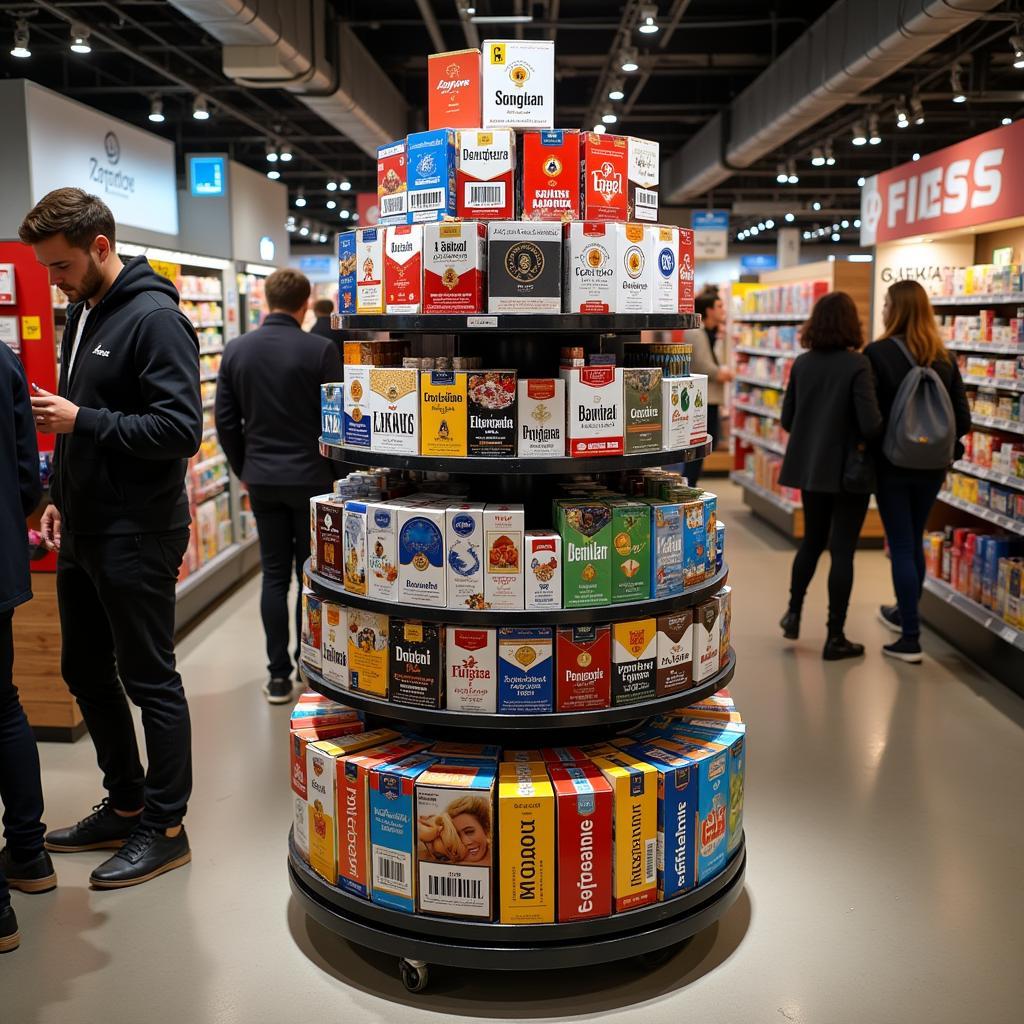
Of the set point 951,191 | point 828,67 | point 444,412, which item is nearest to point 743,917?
point 444,412

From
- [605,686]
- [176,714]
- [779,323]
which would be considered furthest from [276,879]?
[779,323]

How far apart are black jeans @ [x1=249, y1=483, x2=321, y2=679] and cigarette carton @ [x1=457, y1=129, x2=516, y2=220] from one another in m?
2.31

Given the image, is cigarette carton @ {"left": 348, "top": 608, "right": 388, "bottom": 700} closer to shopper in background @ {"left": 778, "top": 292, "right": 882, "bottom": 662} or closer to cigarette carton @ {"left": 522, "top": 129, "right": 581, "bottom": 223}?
cigarette carton @ {"left": 522, "top": 129, "right": 581, "bottom": 223}

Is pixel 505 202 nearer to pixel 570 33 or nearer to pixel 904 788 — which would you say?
pixel 904 788

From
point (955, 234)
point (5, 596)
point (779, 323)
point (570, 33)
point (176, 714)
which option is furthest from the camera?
point (570, 33)

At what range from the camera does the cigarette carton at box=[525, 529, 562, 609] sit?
9.43 feet

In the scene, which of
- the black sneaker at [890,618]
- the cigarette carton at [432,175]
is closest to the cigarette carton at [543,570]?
the cigarette carton at [432,175]

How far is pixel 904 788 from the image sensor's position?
428cm

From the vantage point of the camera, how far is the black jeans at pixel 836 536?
18.8ft

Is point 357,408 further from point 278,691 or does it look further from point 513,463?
point 278,691

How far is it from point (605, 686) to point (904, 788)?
6.16ft

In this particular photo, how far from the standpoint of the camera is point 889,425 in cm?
552

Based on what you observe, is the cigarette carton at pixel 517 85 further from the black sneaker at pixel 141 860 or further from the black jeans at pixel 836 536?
the black jeans at pixel 836 536

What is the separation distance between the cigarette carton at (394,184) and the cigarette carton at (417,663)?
108 centimetres
